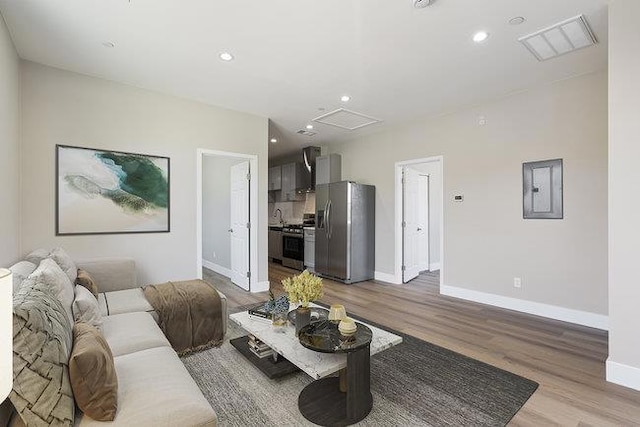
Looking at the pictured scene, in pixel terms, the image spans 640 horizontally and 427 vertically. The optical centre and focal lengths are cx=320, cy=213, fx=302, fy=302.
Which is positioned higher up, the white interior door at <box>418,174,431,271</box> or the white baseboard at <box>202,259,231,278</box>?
the white interior door at <box>418,174,431,271</box>

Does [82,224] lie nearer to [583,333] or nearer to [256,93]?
[256,93]

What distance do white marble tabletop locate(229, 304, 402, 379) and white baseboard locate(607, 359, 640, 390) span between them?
1659 millimetres

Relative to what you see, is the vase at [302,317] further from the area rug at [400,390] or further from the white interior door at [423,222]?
the white interior door at [423,222]

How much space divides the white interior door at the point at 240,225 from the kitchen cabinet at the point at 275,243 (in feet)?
6.49

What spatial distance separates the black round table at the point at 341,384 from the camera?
1.82 m

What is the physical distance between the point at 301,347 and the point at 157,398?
88 centimetres

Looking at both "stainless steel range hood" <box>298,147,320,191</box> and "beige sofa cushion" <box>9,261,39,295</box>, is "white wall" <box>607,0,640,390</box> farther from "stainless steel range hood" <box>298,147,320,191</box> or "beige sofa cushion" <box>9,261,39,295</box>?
"stainless steel range hood" <box>298,147,320,191</box>

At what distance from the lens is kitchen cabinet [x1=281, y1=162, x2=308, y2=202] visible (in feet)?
23.1

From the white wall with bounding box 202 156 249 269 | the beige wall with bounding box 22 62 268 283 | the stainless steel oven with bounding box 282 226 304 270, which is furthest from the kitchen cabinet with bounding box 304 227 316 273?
the beige wall with bounding box 22 62 268 283

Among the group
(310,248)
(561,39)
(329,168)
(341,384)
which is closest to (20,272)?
(341,384)

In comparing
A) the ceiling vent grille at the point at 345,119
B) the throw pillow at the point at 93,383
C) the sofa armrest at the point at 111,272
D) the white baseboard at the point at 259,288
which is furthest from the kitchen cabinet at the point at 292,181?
the throw pillow at the point at 93,383

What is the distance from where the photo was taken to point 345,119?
489cm

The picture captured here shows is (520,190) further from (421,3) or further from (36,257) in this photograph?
(36,257)

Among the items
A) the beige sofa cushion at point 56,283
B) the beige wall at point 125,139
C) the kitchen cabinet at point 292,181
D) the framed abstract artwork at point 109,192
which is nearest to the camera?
the beige sofa cushion at point 56,283
